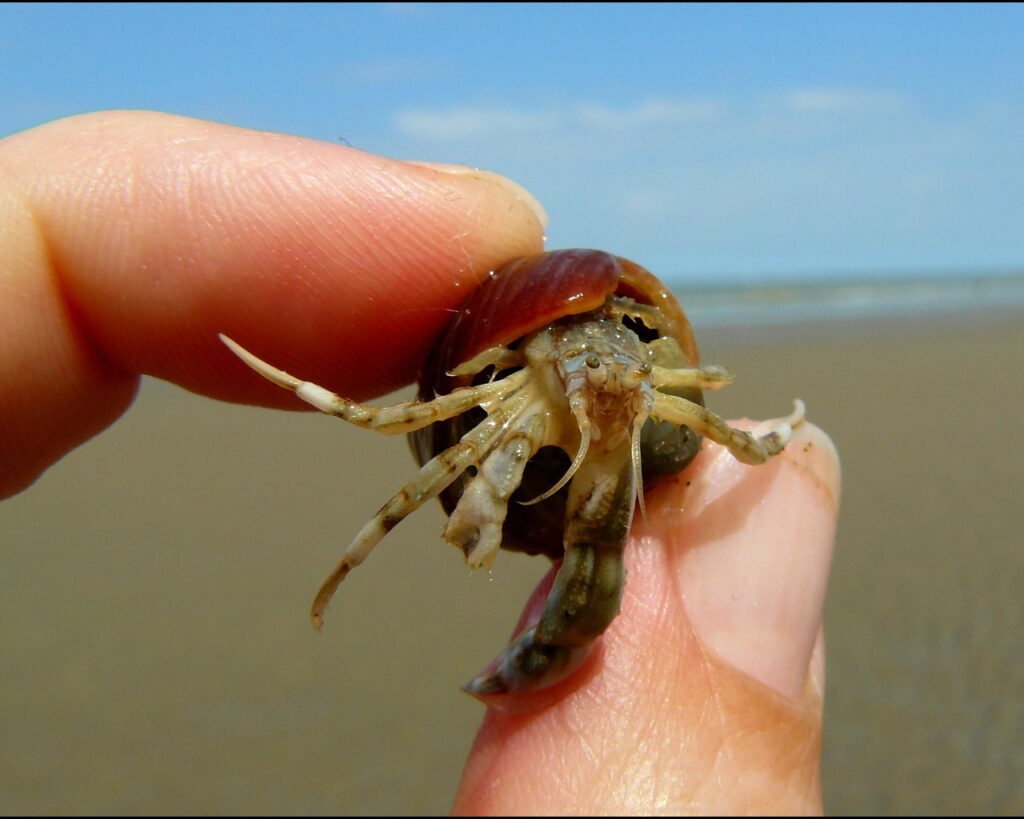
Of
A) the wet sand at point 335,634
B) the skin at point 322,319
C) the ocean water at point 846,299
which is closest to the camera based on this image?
the skin at point 322,319

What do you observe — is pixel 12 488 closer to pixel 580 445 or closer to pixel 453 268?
pixel 453 268

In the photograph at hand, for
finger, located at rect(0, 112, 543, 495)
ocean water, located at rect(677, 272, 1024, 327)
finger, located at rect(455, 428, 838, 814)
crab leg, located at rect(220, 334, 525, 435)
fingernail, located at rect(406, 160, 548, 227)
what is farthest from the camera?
ocean water, located at rect(677, 272, 1024, 327)

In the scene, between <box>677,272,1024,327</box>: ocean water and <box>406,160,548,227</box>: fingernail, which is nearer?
<box>406,160,548,227</box>: fingernail

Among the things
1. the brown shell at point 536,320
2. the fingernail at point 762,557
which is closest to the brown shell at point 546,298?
the brown shell at point 536,320

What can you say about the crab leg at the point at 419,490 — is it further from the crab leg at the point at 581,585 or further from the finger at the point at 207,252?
the finger at the point at 207,252

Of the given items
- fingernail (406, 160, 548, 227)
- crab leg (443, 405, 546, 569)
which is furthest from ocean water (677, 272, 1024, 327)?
crab leg (443, 405, 546, 569)

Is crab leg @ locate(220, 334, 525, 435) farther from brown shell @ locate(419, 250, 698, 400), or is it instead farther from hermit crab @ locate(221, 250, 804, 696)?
brown shell @ locate(419, 250, 698, 400)

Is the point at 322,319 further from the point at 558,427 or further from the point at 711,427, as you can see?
the point at 711,427
